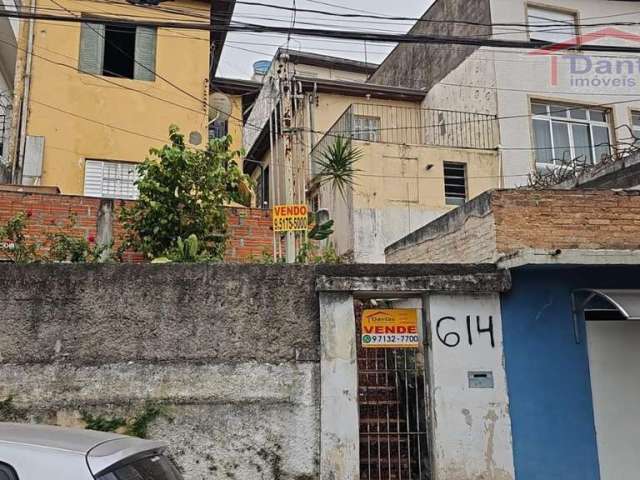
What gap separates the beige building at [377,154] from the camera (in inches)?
560

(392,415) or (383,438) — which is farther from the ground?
(392,415)

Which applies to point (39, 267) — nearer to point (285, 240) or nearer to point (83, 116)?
point (285, 240)

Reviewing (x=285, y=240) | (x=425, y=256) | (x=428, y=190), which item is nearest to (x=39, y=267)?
(x=285, y=240)

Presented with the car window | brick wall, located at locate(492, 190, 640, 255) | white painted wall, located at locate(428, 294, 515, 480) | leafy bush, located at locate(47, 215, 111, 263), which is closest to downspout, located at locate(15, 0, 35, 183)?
leafy bush, located at locate(47, 215, 111, 263)

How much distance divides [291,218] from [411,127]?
11.3 metres

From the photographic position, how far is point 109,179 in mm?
12430

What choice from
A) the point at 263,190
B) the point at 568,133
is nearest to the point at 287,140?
the point at 263,190

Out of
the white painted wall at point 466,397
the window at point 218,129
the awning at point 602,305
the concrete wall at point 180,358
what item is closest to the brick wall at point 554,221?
the awning at point 602,305

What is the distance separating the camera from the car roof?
239cm

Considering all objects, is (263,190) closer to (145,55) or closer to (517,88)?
(145,55)

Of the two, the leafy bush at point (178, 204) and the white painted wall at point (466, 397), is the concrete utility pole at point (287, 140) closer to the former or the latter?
the leafy bush at point (178, 204)

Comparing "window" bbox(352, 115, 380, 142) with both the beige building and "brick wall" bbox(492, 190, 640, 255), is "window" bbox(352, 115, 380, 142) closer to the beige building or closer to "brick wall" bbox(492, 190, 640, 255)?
the beige building

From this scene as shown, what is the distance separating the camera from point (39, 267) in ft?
19.2

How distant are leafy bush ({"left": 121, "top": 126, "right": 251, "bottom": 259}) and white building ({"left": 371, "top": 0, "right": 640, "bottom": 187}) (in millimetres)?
9845
